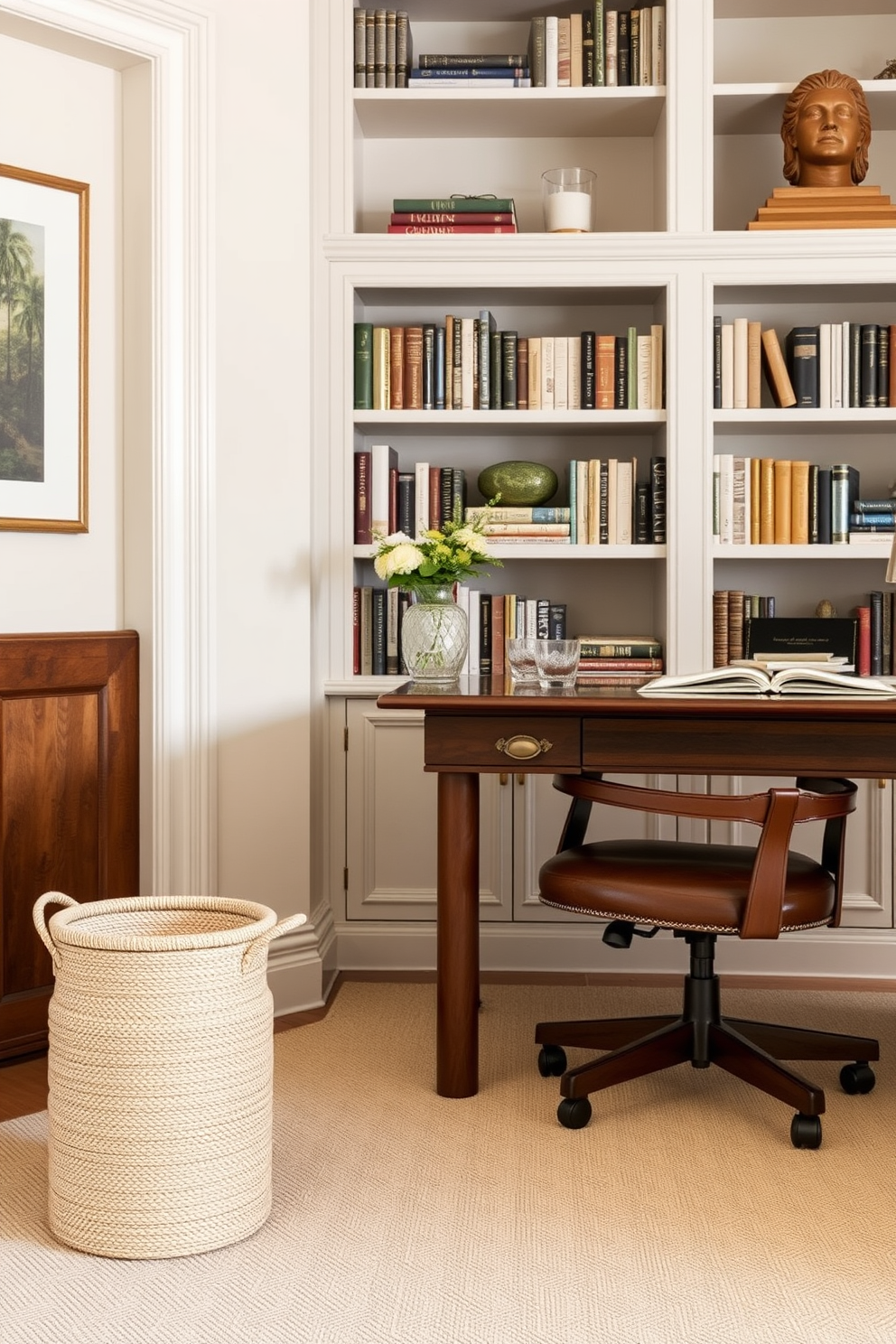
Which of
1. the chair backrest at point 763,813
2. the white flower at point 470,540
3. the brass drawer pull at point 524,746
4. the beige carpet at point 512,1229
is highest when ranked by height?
the white flower at point 470,540

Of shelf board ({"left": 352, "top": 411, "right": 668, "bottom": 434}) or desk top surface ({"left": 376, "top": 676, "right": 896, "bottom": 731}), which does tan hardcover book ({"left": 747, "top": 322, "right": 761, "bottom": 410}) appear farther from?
desk top surface ({"left": 376, "top": 676, "right": 896, "bottom": 731})

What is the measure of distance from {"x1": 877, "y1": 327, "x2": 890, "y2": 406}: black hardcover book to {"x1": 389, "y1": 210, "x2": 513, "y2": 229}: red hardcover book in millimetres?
1055

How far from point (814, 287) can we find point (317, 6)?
5.04 feet

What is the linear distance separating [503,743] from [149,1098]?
95cm

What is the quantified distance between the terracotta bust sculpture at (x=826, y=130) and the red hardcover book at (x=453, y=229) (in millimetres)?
786

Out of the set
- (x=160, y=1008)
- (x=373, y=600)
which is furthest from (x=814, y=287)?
(x=160, y=1008)

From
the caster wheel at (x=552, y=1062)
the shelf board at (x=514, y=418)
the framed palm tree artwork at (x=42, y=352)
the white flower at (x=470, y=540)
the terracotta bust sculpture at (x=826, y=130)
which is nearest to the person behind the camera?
the caster wheel at (x=552, y=1062)

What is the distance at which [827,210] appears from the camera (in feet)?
11.0

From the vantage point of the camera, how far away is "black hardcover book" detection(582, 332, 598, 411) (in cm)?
344

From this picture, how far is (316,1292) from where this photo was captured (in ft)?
5.89

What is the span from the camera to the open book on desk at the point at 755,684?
2441 mm

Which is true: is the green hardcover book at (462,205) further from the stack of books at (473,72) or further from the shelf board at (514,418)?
the shelf board at (514,418)

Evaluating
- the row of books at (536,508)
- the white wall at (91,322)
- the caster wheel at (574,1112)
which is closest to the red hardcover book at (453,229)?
the row of books at (536,508)

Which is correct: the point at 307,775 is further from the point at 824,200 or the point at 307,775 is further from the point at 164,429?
the point at 824,200
